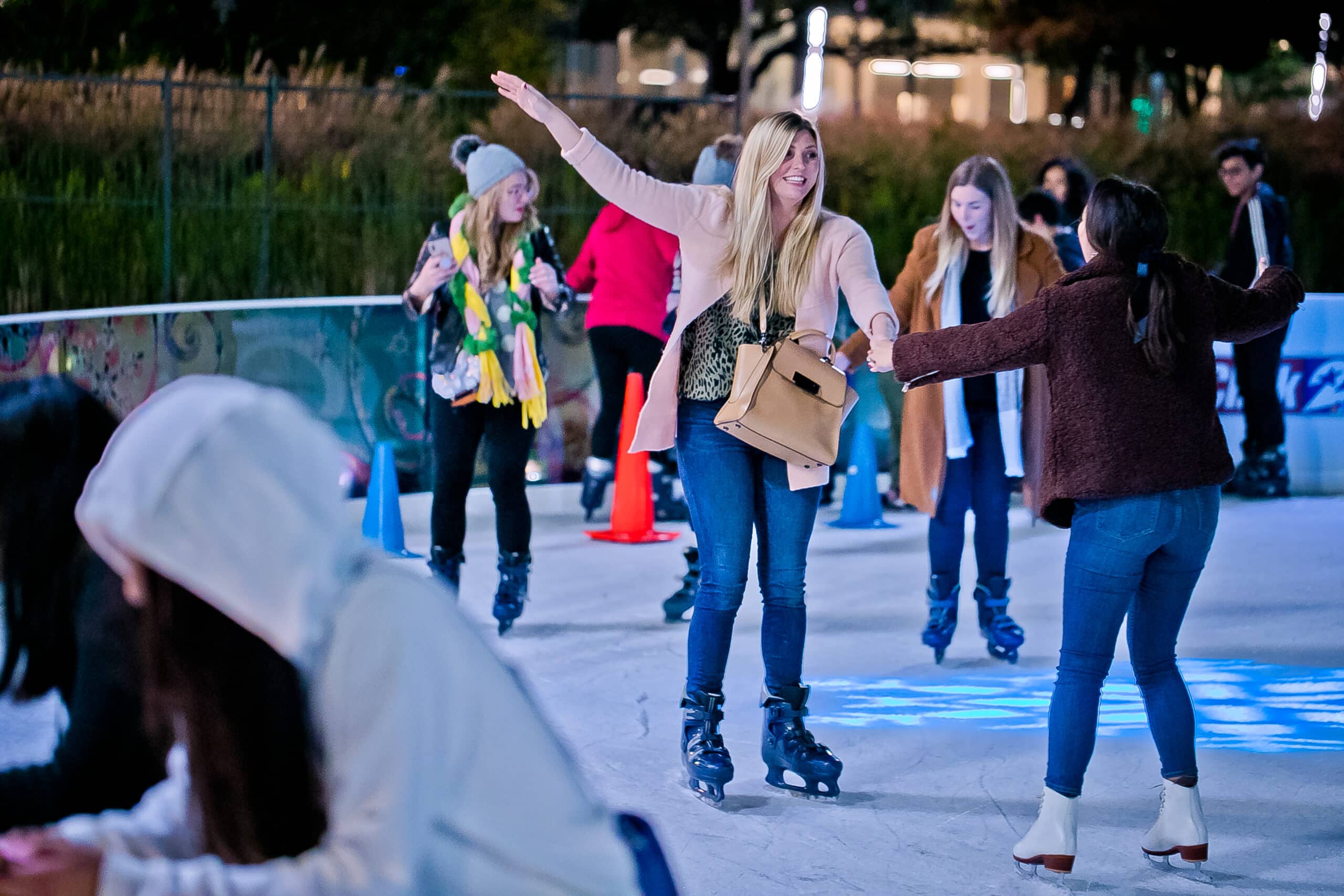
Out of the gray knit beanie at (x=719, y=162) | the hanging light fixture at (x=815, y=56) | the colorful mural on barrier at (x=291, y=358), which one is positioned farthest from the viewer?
the hanging light fixture at (x=815, y=56)

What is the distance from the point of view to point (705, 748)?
4555 millimetres

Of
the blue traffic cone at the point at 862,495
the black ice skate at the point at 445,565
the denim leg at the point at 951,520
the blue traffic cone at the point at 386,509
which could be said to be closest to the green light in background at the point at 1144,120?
the blue traffic cone at the point at 862,495

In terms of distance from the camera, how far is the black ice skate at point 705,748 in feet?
14.8

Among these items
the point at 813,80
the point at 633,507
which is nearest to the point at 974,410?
the point at 633,507

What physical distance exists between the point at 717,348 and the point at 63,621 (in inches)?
98.6

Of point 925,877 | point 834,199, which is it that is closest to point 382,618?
point 925,877

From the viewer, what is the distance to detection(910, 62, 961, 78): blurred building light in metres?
43.5

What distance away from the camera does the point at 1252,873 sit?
4.03 metres

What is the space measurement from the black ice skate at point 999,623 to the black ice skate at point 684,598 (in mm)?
1141

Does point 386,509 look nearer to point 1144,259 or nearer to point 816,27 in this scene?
point 1144,259

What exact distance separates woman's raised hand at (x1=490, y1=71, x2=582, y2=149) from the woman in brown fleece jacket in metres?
→ 1.17

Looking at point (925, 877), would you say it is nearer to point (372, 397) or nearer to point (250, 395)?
point (250, 395)

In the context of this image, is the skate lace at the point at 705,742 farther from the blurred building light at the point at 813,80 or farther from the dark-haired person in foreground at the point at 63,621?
the blurred building light at the point at 813,80

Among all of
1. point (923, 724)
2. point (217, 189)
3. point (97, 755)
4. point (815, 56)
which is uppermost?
point (815, 56)
